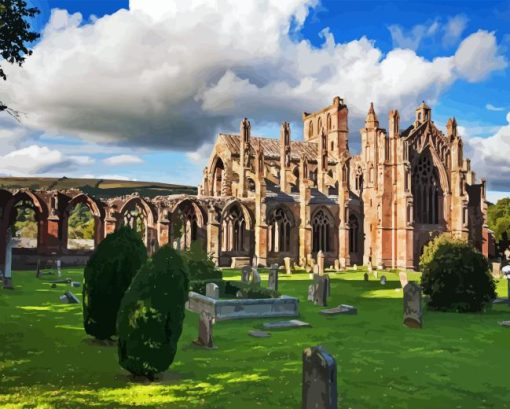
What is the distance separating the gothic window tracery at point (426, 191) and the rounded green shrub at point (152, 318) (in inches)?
1577

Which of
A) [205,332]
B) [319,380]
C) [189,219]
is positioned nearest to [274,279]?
[205,332]

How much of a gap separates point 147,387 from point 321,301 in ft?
39.4

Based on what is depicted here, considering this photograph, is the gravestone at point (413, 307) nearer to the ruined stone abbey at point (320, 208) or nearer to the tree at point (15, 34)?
the tree at point (15, 34)

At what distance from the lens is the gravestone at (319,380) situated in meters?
6.36

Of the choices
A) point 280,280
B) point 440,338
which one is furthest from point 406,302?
point 280,280

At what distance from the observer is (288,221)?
43906mm

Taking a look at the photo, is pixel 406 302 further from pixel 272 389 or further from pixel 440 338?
pixel 272 389

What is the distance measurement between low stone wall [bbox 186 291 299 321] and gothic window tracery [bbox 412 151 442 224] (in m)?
32.1

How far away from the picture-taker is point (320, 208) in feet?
147

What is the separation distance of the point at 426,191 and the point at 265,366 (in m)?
39.4

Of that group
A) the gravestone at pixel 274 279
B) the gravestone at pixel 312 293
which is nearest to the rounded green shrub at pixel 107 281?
the gravestone at pixel 312 293

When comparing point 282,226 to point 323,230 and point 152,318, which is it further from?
point 152,318

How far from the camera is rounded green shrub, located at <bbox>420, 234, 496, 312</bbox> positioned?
1823cm

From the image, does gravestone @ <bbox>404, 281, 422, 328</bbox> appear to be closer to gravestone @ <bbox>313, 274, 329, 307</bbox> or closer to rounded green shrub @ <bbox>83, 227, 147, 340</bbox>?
gravestone @ <bbox>313, 274, 329, 307</bbox>
